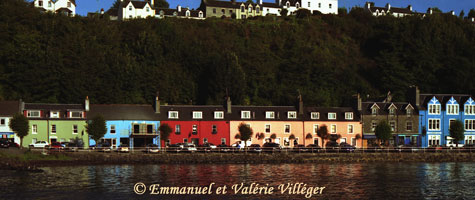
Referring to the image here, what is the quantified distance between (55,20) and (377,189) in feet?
287

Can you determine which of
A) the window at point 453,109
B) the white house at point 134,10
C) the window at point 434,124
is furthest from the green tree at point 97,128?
the white house at point 134,10

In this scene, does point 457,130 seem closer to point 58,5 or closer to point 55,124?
point 55,124

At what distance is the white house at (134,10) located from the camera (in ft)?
463

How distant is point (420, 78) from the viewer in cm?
12556

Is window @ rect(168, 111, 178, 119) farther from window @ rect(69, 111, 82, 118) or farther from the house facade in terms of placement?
window @ rect(69, 111, 82, 118)

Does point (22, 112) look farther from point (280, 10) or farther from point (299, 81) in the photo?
point (280, 10)

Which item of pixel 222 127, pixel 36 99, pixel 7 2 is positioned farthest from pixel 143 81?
pixel 7 2

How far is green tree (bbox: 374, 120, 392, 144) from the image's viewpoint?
3287 inches

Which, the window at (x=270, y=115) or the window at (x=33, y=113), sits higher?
the window at (x=33, y=113)

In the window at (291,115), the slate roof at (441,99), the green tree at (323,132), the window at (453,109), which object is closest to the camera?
the green tree at (323,132)

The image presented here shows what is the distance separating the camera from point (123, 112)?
271 ft

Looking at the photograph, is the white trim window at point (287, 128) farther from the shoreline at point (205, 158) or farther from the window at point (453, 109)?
the window at point (453, 109)

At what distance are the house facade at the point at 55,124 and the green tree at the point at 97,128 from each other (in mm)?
2954

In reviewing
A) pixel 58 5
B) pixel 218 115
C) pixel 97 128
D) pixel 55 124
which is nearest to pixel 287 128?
pixel 218 115
